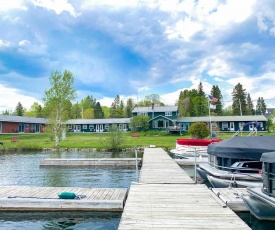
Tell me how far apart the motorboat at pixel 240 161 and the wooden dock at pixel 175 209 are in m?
1.90

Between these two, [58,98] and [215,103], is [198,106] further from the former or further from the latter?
[58,98]

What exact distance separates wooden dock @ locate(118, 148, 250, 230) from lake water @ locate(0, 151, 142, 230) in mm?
1459

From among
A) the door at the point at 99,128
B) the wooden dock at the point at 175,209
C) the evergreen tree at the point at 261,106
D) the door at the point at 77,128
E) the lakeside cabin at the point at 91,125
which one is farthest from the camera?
the evergreen tree at the point at 261,106

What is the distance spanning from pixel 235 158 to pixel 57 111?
3230 centimetres

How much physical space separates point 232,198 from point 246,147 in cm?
278

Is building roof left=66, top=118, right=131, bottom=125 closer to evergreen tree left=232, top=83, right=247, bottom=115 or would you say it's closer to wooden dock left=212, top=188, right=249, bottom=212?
evergreen tree left=232, top=83, right=247, bottom=115

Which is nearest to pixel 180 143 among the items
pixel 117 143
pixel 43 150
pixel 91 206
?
pixel 117 143

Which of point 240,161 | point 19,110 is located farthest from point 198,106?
point 240,161

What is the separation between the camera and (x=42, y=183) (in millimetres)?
15391

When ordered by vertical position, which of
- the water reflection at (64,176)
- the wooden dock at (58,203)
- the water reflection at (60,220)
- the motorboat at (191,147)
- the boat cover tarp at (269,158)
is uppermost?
the boat cover tarp at (269,158)

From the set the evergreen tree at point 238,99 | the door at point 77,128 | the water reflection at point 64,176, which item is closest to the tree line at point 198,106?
the evergreen tree at point 238,99

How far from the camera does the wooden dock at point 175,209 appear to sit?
19.8 ft

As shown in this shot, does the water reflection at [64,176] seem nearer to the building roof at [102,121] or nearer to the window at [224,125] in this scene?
the building roof at [102,121]

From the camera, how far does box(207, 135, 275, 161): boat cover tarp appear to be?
11531 mm
